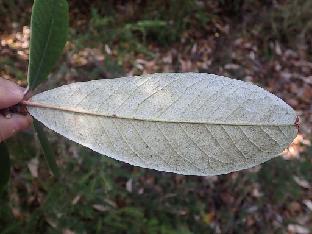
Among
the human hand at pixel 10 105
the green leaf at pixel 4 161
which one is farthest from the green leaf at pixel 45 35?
the green leaf at pixel 4 161

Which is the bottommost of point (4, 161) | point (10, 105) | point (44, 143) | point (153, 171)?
point (153, 171)

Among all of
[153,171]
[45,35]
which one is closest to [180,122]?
[45,35]

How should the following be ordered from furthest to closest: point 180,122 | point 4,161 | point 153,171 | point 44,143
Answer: point 153,171 → point 4,161 → point 44,143 → point 180,122

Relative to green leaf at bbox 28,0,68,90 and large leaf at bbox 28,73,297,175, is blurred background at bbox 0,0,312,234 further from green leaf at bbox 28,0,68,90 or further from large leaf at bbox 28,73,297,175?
large leaf at bbox 28,73,297,175

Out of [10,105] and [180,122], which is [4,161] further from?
[180,122]

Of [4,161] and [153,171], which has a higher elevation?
[4,161]

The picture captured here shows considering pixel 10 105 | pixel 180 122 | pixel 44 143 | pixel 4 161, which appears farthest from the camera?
pixel 4 161

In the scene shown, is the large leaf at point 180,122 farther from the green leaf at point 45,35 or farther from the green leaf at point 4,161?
the green leaf at point 4,161
